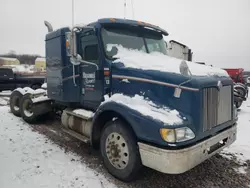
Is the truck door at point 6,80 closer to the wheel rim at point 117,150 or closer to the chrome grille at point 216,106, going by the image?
the wheel rim at point 117,150

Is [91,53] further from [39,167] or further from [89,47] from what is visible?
[39,167]

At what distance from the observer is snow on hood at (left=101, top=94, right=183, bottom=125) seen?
9.86 ft

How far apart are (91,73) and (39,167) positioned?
2050 mm

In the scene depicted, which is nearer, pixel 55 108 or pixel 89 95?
pixel 89 95

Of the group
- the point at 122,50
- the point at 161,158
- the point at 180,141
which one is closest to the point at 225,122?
the point at 180,141

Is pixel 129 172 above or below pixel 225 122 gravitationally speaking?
below

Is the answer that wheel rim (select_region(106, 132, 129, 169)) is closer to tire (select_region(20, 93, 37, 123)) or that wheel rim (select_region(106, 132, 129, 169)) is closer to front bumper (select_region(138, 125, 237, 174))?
front bumper (select_region(138, 125, 237, 174))

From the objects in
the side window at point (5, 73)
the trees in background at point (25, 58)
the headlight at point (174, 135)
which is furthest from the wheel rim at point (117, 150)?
the trees in background at point (25, 58)

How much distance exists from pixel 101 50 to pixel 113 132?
158cm

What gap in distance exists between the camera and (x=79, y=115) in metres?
4.86

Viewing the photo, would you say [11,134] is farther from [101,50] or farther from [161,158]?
[161,158]

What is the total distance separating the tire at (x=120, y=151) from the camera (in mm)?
3365

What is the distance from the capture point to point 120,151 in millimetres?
3570

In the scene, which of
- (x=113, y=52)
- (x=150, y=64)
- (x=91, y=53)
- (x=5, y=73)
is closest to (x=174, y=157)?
(x=150, y=64)
